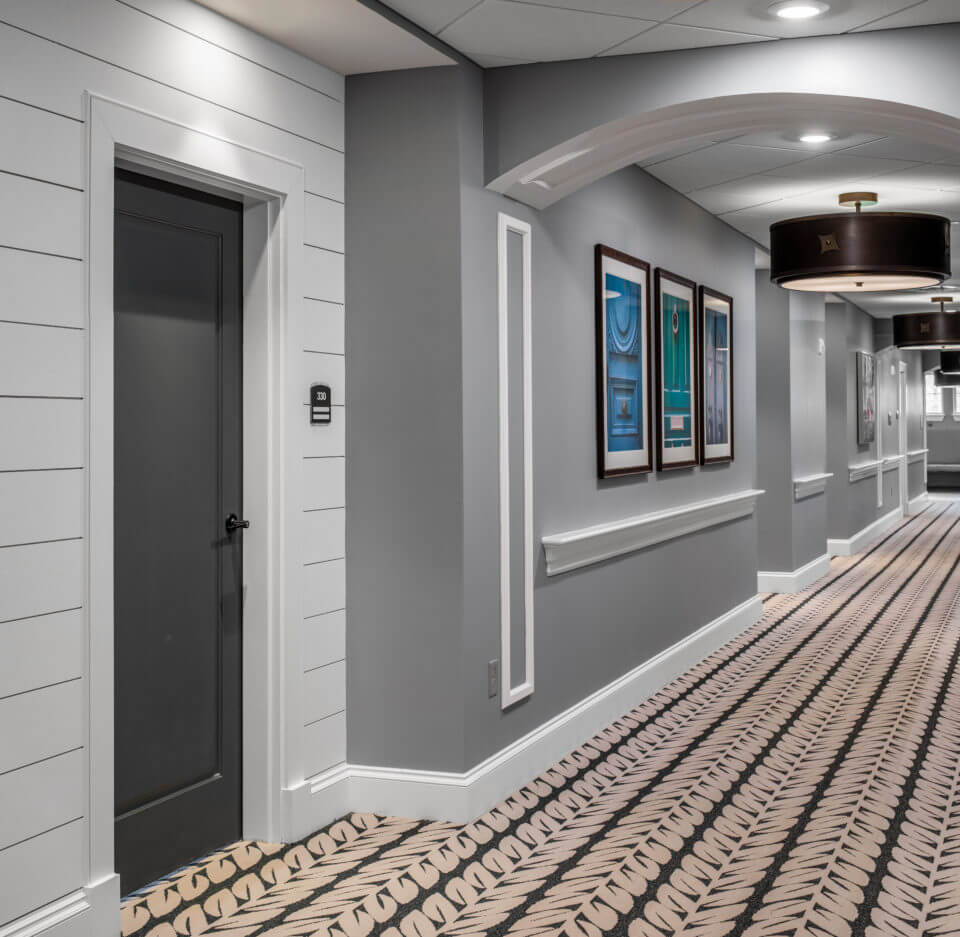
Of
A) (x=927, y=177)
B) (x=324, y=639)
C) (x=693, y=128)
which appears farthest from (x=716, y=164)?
(x=324, y=639)

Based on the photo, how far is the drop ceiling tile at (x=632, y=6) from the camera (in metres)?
3.30

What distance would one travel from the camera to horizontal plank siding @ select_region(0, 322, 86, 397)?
2.61 m

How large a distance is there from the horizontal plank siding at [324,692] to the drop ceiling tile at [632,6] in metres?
2.25

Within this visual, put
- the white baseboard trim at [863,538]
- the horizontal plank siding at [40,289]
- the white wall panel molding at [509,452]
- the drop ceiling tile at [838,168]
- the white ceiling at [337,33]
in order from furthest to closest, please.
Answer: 1. the white baseboard trim at [863,538]
2. the drop ceiling tile at [838,168]
3. the white wall panel molding at [509,452]
4. the white ceiling at [337,33]
5. the horizontal plank siding at [40,289]

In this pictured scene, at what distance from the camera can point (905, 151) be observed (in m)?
5.24

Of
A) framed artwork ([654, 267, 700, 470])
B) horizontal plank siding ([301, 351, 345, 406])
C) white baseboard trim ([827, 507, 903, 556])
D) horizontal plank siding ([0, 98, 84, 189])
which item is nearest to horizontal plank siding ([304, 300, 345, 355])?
horizontal plank siding ([301, 351, 345, 406])

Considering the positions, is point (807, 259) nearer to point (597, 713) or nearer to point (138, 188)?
point (597, 713)

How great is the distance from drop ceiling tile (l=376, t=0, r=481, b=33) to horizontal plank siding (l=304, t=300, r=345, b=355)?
0.95 m

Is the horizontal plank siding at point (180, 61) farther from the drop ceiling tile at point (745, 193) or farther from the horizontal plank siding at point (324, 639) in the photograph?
the drop ceiling tile at point (745, 193)

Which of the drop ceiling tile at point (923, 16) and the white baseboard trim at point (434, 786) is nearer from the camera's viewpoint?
the drop ceiling tile at point (923, 16)

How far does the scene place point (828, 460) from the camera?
437 inches

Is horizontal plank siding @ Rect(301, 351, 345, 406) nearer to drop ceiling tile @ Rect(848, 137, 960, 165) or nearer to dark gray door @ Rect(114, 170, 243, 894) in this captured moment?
dark gray door @ Rect(114, 170, 243, 894)

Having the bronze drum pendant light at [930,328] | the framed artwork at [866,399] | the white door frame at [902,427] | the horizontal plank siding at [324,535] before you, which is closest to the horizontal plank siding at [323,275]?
the horizontal plank siding at [324,535]

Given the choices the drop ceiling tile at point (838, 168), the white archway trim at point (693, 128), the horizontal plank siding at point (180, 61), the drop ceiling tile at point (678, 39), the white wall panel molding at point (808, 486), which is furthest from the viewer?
the white wall panel molding at point (808, 486)
